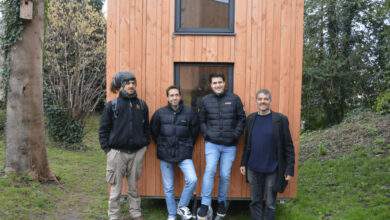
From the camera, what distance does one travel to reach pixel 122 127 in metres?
5.77

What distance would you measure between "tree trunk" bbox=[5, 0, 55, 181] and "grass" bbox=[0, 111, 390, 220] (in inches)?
14.6

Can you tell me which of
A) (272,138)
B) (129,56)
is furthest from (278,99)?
(129,56)

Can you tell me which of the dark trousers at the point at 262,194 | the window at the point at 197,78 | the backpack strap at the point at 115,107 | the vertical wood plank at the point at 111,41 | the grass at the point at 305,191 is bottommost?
the grass at the point at 305,191

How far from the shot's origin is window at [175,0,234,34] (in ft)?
20.9

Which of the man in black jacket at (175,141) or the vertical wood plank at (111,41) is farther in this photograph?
the vertical wood plank at (111,41)

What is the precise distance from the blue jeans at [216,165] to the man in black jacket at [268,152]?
0.34 m

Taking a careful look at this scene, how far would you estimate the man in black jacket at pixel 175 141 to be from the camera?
5964 mm

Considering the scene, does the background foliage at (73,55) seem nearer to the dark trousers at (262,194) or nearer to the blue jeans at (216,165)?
the blue jeans at (216,165)

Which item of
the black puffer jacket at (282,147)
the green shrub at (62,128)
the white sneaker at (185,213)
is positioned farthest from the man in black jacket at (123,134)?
the green shrub at (62,128)

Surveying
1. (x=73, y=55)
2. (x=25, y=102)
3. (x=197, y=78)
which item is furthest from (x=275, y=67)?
(x=73, y=55)

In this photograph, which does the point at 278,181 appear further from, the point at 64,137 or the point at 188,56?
the point at 64,137

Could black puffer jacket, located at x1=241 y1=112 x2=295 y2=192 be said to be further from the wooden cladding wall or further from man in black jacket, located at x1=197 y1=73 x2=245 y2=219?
the wooden cladding wall

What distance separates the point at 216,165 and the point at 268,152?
767 millimetres

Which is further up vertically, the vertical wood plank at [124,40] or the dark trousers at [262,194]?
the vertical wood plank at [124,40]
